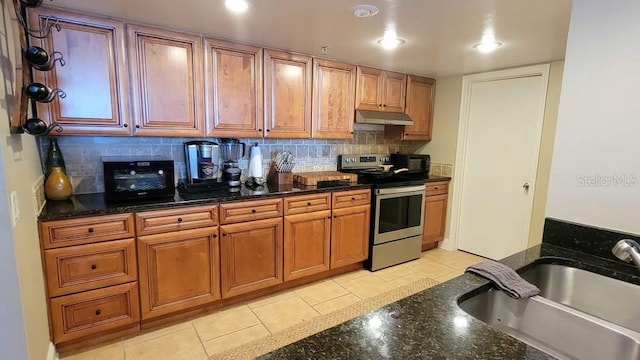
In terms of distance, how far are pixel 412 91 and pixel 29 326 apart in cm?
379

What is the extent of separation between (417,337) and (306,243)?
211 centimetres

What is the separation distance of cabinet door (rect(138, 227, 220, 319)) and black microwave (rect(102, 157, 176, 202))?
0.31 meters

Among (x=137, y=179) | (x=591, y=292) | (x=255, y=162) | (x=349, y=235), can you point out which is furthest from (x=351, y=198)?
(x=591, y=292)

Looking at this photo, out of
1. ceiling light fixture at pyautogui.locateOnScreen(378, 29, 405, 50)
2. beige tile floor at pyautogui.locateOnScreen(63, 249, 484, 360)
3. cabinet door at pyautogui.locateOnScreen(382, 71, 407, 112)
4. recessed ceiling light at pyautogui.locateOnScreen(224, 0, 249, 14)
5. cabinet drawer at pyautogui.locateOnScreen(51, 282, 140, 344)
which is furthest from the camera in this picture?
cabinet door at pyautogui.locateOnScreen(382, 71, 407, 112)

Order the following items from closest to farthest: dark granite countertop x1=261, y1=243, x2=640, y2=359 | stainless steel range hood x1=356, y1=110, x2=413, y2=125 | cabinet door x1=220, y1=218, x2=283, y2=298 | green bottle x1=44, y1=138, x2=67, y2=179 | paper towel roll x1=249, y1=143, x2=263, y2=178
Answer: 1. dark granite countertop x1=261, y1=243, x2=640, y2=359
2. green bottle x1=44, y1=138, x2=67, y2=179
3. cabinet door x1=220, y1=218, x2=283, y2=298
4. paper towel roll x1=249, y1=143, x2=263, y2=178
5. stainless steel range hood x1=356, y1=110, x2=413, y2=125

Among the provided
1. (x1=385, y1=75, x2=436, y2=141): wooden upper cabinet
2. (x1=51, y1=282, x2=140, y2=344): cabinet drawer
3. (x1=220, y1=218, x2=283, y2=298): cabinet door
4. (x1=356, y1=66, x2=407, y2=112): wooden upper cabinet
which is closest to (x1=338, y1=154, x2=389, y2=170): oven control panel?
(x1=385, y1=75, x2=436, y2=141): wooden upper cabinet

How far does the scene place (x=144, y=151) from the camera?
2658 millimetres

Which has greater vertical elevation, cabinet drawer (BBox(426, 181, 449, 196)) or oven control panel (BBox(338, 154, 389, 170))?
oven control panel (BBox(338, 154, 389, 170))

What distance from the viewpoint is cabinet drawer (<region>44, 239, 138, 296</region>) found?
192cm

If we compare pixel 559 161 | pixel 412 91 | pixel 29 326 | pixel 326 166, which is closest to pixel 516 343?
pixel 559 161

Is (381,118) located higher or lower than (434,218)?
higher

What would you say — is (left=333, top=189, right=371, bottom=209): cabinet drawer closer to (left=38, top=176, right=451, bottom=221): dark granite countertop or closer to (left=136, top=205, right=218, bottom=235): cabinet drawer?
(left=38, top=176, right=451, bottom=221): dark granite countertop

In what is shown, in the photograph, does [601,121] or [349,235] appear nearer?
[601,121]

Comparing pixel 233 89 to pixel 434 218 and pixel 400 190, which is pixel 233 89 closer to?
pixel 400 190
